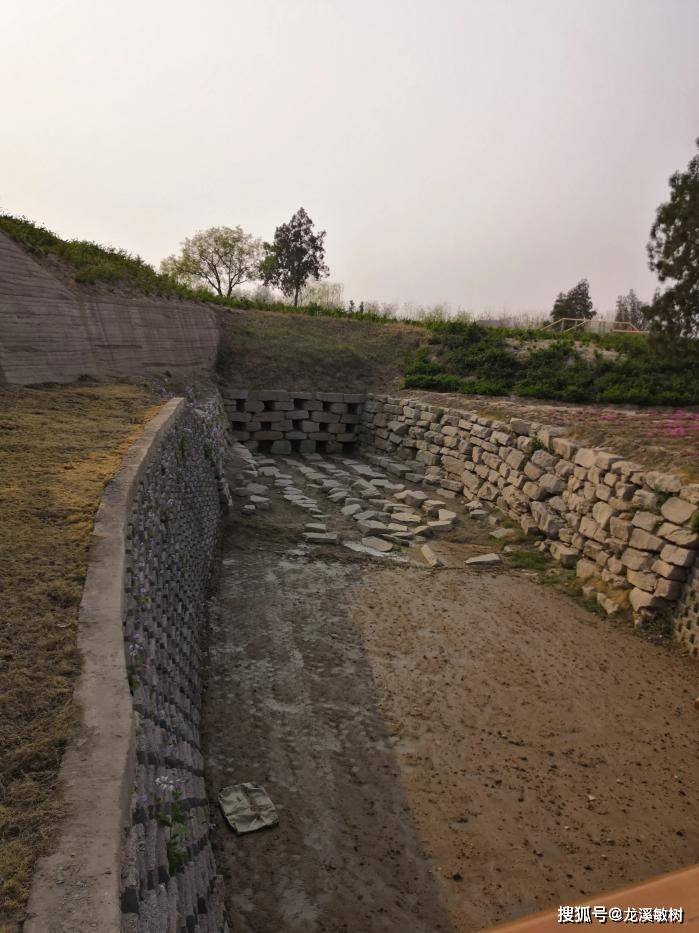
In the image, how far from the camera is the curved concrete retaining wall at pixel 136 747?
1805mm

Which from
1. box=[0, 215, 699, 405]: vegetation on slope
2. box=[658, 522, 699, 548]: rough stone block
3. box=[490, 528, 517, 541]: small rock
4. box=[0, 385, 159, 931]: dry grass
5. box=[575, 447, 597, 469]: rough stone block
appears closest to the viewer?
box=[0, 385, 159, 931]: dry grass

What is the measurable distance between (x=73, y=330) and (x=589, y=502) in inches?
329

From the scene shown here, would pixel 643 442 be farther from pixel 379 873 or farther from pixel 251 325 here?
pixel 251 325

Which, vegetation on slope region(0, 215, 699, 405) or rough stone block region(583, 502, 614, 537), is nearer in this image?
rough stone block region(583, 502, 614, 537)

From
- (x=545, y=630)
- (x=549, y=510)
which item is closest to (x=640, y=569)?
(x=545, y=630)

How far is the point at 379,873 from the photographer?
341 centimetres

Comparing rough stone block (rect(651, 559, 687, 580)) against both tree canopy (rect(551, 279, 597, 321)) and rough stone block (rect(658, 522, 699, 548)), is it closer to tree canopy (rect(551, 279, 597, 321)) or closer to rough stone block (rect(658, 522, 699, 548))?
rough stone block (rect(658, 522, 699, 548))

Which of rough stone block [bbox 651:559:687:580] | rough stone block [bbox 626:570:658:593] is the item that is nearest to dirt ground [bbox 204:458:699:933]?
rough stone block [bbox 626:570:658:593]

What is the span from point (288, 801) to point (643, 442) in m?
6.91

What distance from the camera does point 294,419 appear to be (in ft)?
51.9

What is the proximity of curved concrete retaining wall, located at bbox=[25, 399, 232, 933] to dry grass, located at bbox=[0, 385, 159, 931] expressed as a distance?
0.22 feet

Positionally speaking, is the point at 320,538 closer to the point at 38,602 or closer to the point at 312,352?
the point at 38,602

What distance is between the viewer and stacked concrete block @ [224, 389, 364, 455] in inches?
606

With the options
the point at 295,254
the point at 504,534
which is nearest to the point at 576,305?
the point at 295,254
